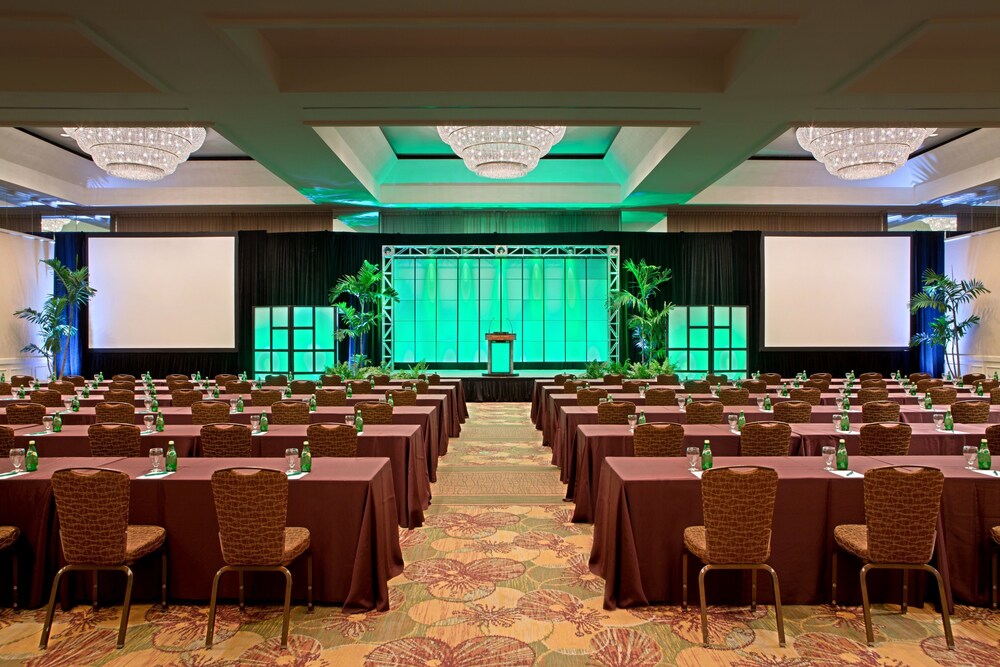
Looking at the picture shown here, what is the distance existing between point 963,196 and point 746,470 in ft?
46.9

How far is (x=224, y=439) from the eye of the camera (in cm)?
564

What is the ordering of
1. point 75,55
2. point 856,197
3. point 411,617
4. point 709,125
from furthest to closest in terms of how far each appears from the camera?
point 856,197 → point 709,125 → point 75,55 → point 411,617

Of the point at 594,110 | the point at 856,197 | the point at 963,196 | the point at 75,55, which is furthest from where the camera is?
the point at 856,197

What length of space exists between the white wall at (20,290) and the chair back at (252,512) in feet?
51.4

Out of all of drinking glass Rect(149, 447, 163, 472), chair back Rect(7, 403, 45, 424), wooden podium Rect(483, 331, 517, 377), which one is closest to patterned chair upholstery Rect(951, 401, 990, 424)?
drinking glass Rect(149, 447, 163, 472)

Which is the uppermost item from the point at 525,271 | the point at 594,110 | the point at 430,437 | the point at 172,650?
the point at 594,110

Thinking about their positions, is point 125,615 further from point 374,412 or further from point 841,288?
point 841,288

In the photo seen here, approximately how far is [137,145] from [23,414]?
13.1 ft

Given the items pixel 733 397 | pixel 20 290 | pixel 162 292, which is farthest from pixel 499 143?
pixel 20 290

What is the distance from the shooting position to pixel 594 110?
8500mm

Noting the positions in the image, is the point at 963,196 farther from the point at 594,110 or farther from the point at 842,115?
the point at 594,110

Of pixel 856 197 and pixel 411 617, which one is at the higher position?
pixel 856 197

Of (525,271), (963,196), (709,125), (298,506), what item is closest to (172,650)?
(298,506)

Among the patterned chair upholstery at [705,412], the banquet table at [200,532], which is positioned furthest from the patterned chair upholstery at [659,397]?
the banquet table at [200,532]
